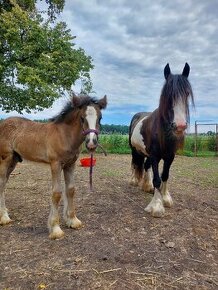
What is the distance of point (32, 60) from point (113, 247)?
558 inches

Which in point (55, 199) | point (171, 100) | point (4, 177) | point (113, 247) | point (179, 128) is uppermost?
point (171, 100)

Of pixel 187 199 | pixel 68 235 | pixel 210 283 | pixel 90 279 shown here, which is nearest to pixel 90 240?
pixel 68 235

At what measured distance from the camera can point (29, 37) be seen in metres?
16.4

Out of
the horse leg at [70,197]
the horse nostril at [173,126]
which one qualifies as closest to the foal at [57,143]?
the horse leg at [70,197]

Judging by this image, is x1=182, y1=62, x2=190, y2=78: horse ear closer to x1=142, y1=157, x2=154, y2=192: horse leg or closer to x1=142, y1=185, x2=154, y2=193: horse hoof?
x1=142, y1=157, x2=154, y2=192: horse leg

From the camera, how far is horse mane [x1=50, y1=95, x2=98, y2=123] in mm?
4414

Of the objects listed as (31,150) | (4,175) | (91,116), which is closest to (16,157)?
(4,175)

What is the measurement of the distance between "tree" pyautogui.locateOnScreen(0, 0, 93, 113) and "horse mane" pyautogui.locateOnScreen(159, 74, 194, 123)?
1065cm

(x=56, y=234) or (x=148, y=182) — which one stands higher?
(x=148, y=182)

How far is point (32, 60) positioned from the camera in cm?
1650

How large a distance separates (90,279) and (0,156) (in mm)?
2790

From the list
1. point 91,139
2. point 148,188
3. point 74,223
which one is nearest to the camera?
point 91,139

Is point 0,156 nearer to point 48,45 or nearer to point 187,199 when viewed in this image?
point 187,199

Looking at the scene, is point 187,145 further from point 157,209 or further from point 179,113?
point 179,113
